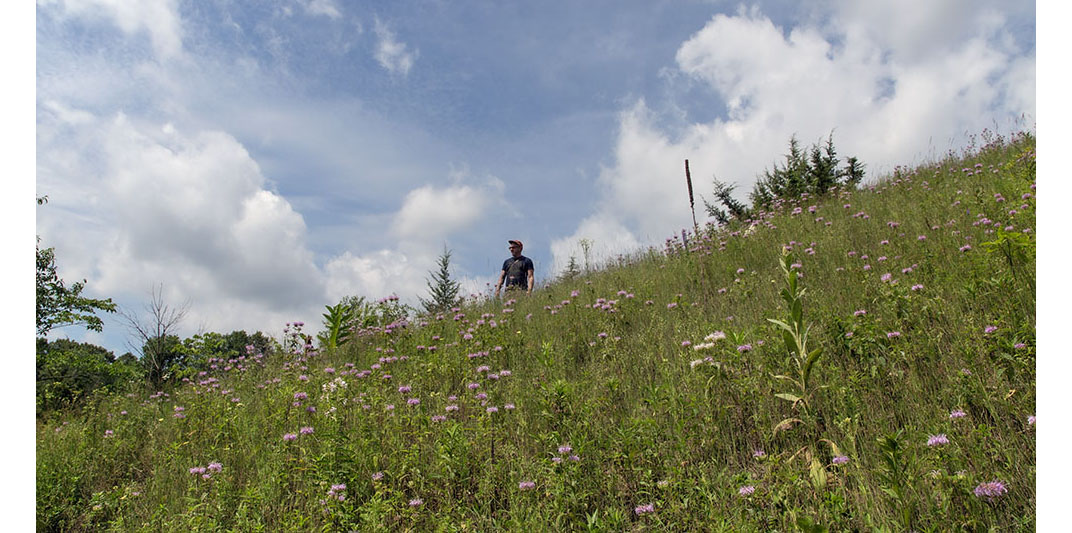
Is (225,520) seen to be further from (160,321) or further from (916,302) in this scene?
(160,321)

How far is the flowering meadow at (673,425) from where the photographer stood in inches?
92.8

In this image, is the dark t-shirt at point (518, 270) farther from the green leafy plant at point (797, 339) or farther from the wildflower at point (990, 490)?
the wildflower at point (990, 490)

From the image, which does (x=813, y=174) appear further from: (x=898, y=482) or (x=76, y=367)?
(x=76, y=367)

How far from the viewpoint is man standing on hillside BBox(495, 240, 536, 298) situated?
401 inches

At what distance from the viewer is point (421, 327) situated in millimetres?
7137

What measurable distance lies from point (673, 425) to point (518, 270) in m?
7.34

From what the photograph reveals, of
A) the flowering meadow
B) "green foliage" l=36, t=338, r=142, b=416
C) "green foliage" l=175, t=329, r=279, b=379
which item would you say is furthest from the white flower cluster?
"green foliage" l=36, t=338, r=142, b=416

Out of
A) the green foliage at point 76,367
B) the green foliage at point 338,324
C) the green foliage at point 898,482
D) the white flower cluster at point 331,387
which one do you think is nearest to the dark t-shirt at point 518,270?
the green foliage at point 338,324

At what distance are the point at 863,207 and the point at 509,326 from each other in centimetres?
557

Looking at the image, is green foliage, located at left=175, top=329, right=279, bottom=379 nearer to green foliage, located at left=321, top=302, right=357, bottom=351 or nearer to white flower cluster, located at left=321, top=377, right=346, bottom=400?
green foliage, located at left=321, top=302, right=357, bottom=351

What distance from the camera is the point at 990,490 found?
6.54ft

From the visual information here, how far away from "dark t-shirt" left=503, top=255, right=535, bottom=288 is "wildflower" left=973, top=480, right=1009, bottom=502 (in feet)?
27.1

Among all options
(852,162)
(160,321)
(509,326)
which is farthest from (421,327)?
(852,162)

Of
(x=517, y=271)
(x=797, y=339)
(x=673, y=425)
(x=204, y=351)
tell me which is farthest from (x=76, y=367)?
(x=797, y=339)
